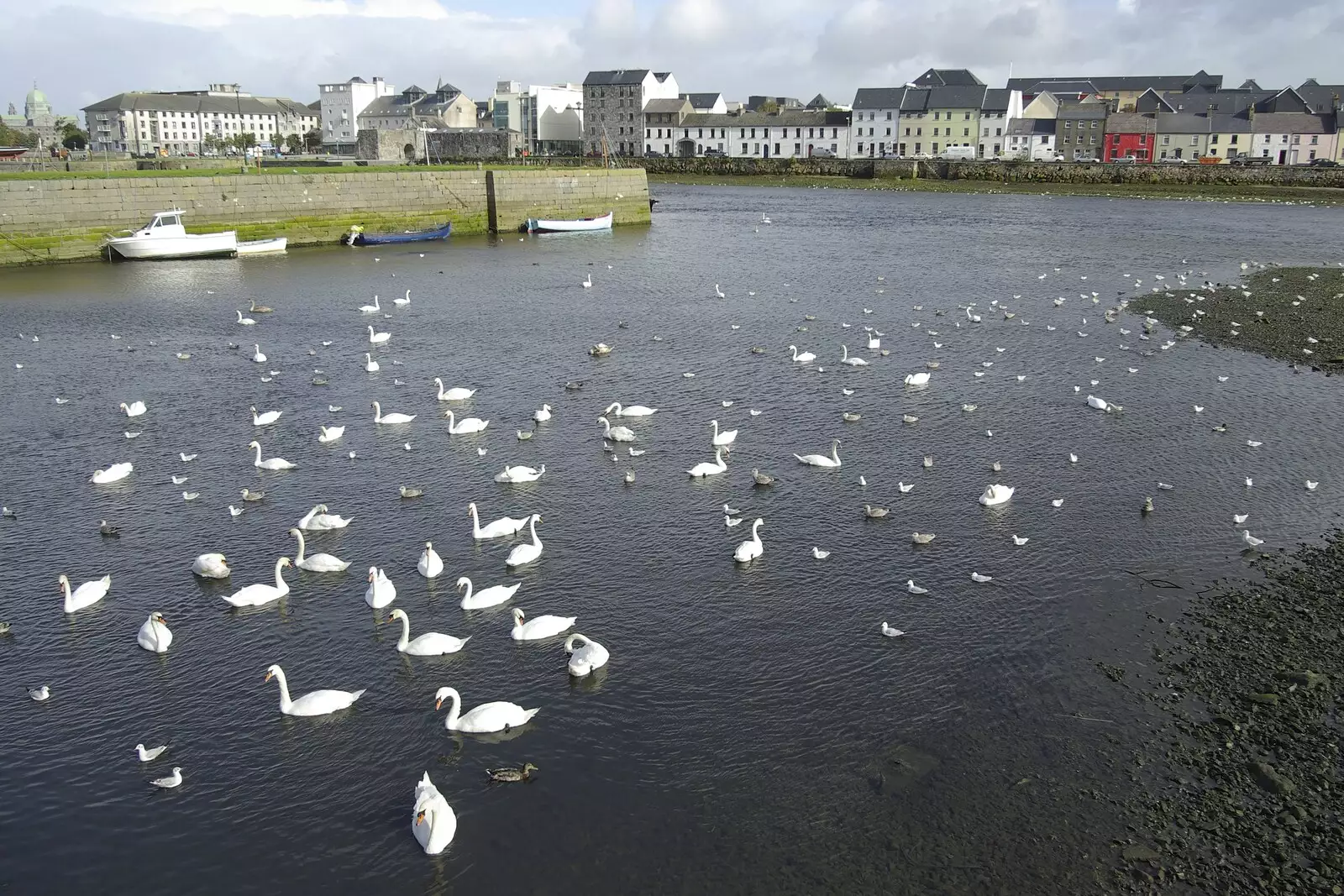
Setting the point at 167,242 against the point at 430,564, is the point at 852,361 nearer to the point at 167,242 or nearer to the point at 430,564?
the point at 430,564

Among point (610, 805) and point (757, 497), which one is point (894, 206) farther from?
point (610, 805)

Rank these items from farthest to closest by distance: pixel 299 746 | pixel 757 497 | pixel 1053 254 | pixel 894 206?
pixel 894 206 < pixel 1053 254 < pixel 757 497 < pixel 299 746

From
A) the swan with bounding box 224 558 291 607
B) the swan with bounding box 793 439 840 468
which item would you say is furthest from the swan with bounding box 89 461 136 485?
the swan with bounding box 793 439 840 468

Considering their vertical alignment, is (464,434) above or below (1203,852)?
above

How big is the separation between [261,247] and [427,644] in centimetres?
4461

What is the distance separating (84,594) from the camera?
14.9 meters

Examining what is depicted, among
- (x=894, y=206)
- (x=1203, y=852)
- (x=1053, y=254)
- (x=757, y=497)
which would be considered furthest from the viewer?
(x=894, y=206)

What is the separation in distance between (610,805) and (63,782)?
5.98 m

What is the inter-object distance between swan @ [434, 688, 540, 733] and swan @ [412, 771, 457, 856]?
1.51m

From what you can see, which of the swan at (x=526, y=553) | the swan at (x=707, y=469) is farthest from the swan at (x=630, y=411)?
the swan at (x=526, y=553)

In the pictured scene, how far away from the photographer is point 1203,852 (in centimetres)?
1038

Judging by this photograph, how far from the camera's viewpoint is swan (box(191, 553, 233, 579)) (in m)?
15.8

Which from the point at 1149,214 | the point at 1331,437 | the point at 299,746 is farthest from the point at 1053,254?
the point at 299,746

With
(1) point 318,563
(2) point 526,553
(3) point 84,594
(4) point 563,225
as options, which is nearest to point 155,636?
(3) point 84,594
